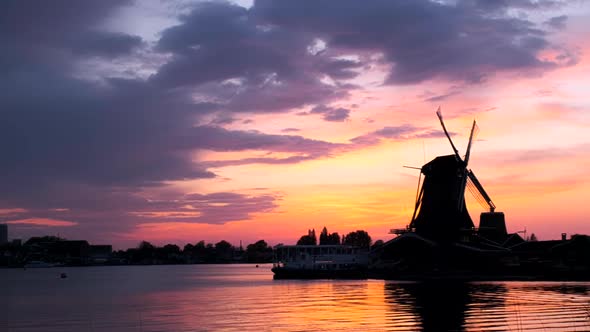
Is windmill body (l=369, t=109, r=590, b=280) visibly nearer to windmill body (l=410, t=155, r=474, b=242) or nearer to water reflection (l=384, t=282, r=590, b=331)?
windmill body (l=410, t=155, r=474, b=242)

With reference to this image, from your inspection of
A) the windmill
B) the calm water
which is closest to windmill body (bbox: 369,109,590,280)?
the windmill

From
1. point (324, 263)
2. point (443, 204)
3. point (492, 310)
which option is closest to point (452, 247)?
point (443, 204)

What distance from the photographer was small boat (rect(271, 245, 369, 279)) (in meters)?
124

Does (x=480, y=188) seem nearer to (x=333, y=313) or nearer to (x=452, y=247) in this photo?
(x=452, y=247)

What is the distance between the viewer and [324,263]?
132 m

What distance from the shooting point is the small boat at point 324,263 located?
12438 cm

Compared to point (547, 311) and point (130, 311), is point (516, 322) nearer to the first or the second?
point (547, 311)

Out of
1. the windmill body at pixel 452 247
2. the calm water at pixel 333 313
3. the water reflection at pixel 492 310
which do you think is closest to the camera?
the water reflection at pixel 492 310

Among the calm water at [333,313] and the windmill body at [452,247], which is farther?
the windmill body at [452,247]

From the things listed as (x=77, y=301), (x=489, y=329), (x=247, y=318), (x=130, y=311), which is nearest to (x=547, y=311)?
(x=489, y=329)

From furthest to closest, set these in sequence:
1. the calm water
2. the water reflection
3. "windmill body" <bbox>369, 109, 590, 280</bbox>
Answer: "windmill body" <bbox>369, 109, 590, 280</bbox> < the calm water < the water reflection

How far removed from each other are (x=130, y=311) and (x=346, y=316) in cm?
2411

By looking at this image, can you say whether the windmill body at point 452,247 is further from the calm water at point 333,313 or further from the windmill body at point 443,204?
the calm water at point 333,313

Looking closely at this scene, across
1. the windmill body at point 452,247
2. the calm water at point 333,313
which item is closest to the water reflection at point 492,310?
the calm water at point 333,313
